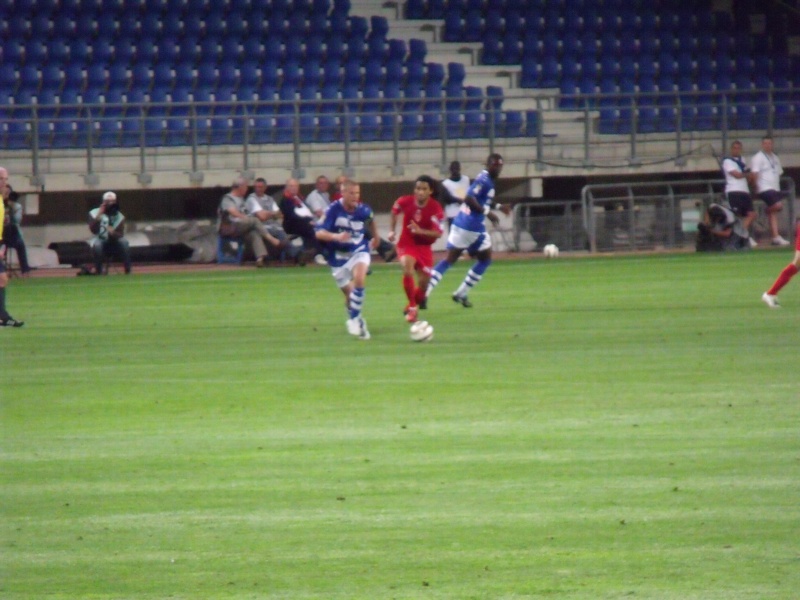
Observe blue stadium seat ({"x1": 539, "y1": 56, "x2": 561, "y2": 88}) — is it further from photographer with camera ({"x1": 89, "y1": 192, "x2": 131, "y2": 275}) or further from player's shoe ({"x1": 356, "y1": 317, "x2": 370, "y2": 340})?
player's shoe ({"x1": 356, "y1": 317, "x2": 370, "y2": 340})

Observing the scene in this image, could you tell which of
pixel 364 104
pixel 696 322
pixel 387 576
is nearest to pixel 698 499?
pixel 387 576

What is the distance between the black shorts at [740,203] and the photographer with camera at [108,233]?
12040 mm

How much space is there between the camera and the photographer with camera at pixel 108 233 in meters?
25.3

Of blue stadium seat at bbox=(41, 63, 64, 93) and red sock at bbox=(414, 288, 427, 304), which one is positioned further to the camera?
blue stadium seat at bbox=(41, 63, 64, 93)

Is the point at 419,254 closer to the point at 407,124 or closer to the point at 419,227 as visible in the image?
the point at 419,227

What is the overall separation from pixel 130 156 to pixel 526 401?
18.6 meters

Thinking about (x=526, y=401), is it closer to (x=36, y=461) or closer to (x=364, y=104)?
(x=36, y=461)

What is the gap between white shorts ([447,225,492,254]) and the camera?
64.2 ft

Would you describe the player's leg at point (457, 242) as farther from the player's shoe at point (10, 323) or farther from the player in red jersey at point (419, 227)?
the player's shoe at point (10, 323)

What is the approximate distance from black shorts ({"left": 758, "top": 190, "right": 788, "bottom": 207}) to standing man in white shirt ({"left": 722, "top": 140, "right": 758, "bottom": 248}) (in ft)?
2.40

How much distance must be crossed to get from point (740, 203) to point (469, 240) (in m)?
11.1

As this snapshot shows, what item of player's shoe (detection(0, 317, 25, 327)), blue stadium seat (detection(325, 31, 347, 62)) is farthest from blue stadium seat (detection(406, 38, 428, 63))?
player's shoe (detection(0, 317, 25, 327))

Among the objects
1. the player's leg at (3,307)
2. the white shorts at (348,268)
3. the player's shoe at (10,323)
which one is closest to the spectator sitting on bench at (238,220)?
the player's leg at (3,307)

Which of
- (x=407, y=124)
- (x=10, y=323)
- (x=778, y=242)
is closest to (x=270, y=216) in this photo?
(x=407, y=124)
